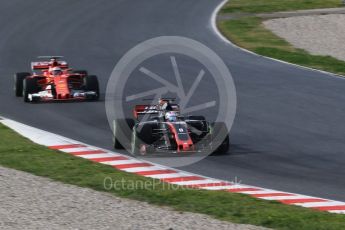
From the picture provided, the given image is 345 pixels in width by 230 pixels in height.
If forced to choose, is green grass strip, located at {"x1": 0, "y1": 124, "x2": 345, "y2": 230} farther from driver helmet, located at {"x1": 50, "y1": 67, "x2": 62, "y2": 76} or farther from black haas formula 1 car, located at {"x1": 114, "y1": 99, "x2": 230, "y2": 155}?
driver helmet, located at {"x1": 50, "y1": 67, "x2": 62, "y2": 76}

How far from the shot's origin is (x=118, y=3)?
143ft

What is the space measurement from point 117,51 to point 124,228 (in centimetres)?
2180

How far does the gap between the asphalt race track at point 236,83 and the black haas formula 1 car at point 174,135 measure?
0.38 meters

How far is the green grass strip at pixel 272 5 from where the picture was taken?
41.1 meters

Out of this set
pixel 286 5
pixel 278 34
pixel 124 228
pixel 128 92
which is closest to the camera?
pixel 124 228

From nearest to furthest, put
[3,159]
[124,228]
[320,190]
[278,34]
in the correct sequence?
[124,228] → [320,190] → [3,159] → [278,34]

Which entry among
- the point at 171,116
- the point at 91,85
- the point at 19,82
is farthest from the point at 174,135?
the point at 19,82

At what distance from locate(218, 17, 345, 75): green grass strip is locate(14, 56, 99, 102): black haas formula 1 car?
8135 mm

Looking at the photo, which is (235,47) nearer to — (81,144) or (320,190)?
(81,144)

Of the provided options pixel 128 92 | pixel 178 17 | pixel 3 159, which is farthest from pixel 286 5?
pixel 3 159

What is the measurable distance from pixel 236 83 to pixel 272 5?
15.6 metres

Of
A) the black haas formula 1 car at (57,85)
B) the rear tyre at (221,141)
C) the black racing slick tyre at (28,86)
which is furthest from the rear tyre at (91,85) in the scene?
the rear tyre at (221,141)

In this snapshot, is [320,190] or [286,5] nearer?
[320,190]

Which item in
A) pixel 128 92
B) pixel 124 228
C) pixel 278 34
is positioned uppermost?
pixel 278 34
